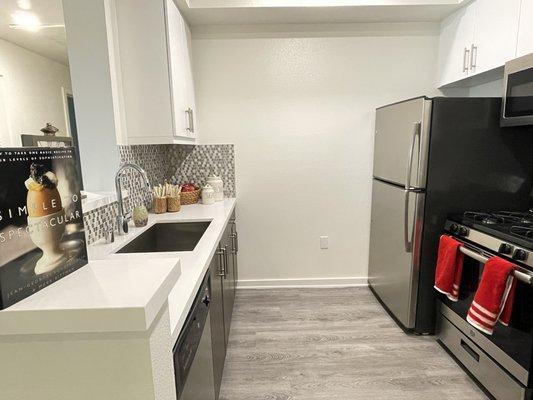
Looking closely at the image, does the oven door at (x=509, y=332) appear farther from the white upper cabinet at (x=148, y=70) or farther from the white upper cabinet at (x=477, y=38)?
the white upper cabinet at (x=148, y=70)

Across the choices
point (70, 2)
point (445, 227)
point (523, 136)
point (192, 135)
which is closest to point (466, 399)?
point (445, 227)

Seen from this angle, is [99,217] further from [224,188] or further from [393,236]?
[393,236]

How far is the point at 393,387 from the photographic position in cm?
187

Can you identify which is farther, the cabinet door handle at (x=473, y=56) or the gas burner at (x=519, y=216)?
the cabinet door handle at (x=473, y=56)

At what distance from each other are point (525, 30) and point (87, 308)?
2456 mm

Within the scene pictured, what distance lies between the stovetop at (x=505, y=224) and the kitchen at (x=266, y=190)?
0.03 metres

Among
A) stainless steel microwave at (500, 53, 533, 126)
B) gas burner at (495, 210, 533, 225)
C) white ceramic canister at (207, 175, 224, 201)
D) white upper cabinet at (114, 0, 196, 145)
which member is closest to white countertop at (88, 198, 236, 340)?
white ceramic canister at (207, 175, 224, 201)

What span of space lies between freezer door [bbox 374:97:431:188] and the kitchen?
16 millimetres

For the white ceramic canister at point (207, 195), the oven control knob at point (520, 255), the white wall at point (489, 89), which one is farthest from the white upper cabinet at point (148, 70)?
the white wall at point (489, 89)

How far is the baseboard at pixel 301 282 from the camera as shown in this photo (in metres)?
3.16

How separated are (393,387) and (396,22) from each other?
9.26ft

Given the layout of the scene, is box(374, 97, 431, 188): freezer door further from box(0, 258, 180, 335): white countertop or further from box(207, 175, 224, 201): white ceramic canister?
box(0, 258, 180, 335): white countertop

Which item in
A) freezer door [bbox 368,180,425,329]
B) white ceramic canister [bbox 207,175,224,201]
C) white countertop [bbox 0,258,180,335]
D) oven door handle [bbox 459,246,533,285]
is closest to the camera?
white countertop [bbox 0,258,180,335]

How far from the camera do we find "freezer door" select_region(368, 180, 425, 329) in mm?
2213
